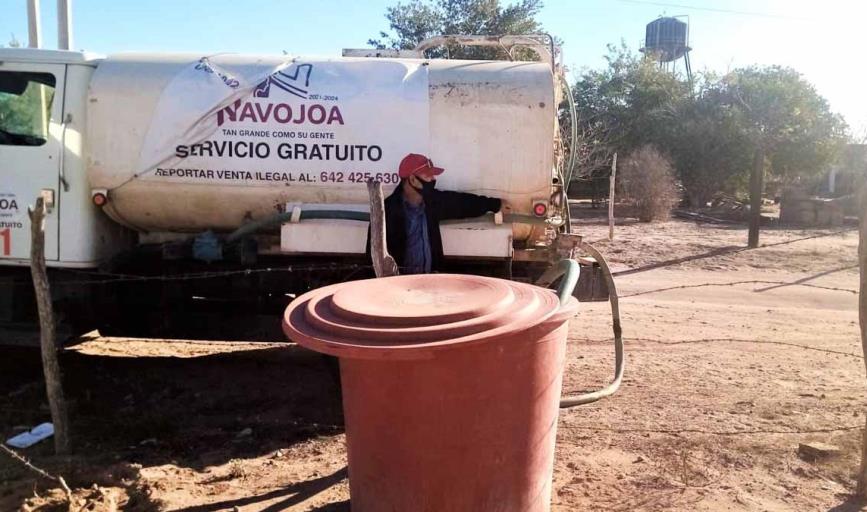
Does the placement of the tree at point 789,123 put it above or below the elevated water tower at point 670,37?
below

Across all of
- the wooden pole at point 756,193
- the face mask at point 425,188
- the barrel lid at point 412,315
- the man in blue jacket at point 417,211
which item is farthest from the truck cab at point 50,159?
the wooden pole at point 756,193

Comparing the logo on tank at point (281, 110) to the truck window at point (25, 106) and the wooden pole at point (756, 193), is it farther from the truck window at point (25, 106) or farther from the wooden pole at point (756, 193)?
the wooden pole at point (756, 193)

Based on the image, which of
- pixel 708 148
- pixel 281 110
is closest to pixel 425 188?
pixel 281 110

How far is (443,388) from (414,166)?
262 cm

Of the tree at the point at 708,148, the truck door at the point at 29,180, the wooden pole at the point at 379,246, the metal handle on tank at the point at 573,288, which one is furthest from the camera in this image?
the tree at the point at 708,148

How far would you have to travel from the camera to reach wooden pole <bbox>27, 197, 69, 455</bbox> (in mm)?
3992

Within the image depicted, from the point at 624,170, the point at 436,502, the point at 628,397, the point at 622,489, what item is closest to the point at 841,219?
the point at 624,170

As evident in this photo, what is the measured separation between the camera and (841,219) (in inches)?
770

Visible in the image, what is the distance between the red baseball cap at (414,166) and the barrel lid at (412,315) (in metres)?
1.90

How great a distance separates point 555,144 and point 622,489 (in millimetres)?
2792

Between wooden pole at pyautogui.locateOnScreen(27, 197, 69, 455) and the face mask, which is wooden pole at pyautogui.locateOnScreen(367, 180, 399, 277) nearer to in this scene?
the face mask

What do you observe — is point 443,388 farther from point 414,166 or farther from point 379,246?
point 414,166

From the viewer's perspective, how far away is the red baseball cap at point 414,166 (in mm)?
5098

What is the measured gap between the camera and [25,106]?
5402 mm
